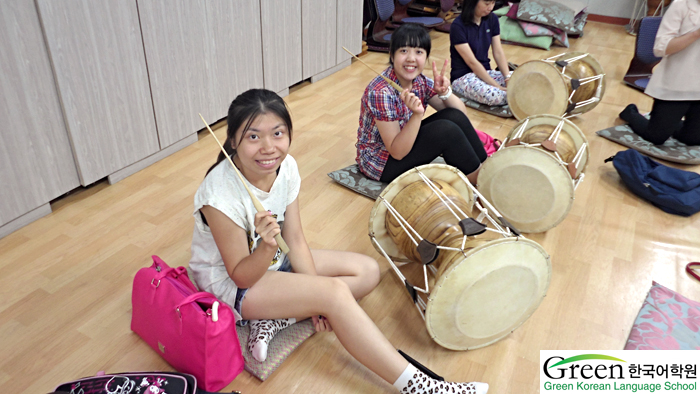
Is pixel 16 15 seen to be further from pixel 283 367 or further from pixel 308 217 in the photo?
pixel 283 367

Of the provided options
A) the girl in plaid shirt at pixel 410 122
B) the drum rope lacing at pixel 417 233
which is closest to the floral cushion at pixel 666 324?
the drum rope lacing at pixel 417 233

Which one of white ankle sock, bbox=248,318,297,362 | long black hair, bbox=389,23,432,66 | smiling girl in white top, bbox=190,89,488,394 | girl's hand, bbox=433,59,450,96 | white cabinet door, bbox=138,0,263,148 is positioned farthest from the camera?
white cabinet door, bbox=138,0,263,148

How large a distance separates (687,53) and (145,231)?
313cm

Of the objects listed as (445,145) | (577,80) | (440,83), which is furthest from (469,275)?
(577,80)

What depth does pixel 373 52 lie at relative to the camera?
500cm

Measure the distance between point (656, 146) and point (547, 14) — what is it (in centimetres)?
272

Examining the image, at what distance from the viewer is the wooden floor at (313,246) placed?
1.59m

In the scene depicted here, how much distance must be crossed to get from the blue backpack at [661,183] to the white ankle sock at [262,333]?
80.9 inches

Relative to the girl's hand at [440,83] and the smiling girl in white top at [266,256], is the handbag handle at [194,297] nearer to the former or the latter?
the smiling girl in white top at [266,256]

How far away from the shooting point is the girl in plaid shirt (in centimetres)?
220

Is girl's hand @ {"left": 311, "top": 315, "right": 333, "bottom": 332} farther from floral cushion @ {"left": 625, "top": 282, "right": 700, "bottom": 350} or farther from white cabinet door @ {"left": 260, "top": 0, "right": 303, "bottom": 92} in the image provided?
white cabinet door @ {"left": 260, "top": 0, "right": 303, "bottom": 92}

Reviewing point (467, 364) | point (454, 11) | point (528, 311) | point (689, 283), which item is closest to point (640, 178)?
point (689, 283)

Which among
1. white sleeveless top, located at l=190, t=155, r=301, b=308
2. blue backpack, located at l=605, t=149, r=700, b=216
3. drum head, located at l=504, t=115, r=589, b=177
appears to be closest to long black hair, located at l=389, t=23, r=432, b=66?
drum head, located at l=504, t=115, r=589, b=177

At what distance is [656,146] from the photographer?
124 inches
